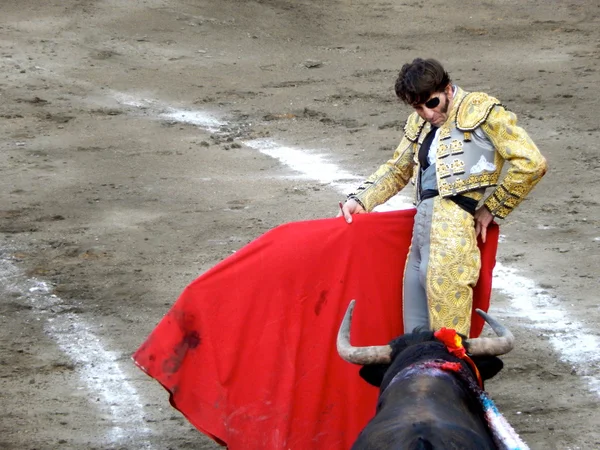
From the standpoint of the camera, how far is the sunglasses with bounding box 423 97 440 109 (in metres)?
4.13

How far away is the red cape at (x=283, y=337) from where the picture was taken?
4.35 m

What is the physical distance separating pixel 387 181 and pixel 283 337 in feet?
2.49

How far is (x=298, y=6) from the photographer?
1320cm

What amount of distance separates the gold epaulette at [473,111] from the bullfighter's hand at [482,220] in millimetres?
329

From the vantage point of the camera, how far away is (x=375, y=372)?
3574 millimetres

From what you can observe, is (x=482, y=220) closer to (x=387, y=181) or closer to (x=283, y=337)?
(x=387, y=181)

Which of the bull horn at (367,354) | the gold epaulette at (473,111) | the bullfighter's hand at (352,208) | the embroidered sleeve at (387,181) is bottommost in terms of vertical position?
the bull horn at (367,354)

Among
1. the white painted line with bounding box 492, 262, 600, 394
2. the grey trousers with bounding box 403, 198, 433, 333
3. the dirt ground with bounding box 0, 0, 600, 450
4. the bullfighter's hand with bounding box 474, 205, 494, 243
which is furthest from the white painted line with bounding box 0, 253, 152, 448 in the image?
the white painted line with bounding box 492, 262, 600, 394

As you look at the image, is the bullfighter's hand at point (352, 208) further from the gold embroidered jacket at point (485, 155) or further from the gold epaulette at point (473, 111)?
the gold epaulette at point (473, 111)

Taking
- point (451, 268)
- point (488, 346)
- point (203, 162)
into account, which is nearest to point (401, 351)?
point (488, 346)

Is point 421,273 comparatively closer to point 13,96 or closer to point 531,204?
point 531,204

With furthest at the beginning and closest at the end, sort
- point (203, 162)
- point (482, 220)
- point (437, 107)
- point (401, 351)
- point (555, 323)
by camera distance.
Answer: point (203, 162)
point (555, 323)
point (482, 220)
point (437, 107)
point (401, 351)

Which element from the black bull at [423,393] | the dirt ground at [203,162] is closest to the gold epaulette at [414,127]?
the black bull at [423,393]

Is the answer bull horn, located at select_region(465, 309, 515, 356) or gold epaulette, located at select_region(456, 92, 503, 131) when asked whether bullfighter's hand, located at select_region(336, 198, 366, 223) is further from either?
bull horn, located at select_region(465, 309, 515, 356)
